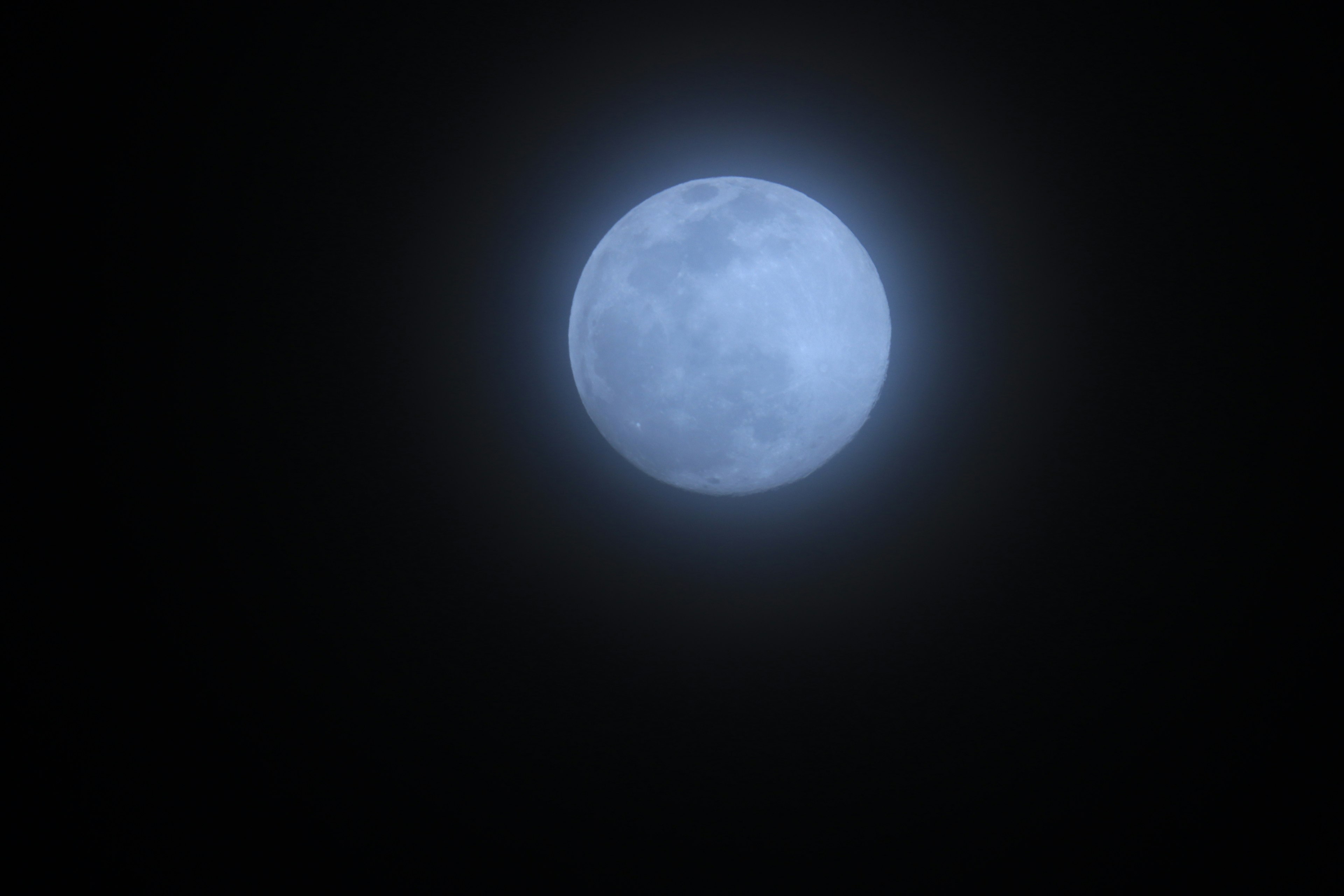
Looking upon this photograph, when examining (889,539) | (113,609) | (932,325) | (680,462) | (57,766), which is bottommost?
(57,766)

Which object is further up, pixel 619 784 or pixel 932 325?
pixel 932 325

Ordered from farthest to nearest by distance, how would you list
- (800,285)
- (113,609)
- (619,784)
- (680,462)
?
(619,784) < (113,609) < (680,462) < (800,285)

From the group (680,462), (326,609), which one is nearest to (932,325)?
(680,462)

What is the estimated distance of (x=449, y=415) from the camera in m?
3.44

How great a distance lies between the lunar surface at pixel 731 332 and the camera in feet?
8.49

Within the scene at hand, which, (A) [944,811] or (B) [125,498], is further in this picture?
(A) [944,811]

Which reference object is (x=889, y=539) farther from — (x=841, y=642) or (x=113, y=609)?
(x=113, y=609)

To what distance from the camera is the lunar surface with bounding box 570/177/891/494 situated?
2.59 m

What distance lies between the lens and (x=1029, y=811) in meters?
3.86

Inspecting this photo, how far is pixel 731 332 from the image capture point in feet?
8.42

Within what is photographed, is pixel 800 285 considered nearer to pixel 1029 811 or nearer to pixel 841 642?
pixel 841 642

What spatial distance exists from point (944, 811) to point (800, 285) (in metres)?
3.15

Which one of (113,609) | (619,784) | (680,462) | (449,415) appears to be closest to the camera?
(680,462)

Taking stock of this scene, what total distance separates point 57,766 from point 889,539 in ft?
15.4
